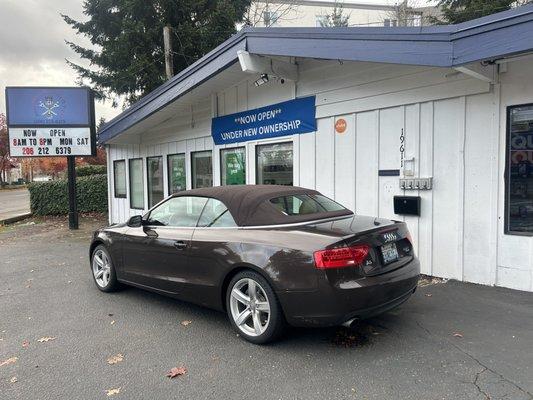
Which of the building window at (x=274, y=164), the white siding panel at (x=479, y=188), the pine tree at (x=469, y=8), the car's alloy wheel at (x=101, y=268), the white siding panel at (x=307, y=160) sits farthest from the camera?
the pine tree at (x=469, y=8)

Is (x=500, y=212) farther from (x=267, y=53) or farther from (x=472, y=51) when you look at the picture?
(x=267, y=53)

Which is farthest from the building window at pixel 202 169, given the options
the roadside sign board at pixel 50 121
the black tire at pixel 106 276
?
the black tire at pixel 106 276

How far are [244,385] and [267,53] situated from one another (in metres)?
5.20

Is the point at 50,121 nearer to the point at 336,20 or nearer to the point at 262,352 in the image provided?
the point at 262,352

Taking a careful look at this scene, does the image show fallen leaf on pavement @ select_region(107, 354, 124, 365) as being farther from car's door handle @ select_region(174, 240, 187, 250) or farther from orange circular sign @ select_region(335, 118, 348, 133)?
orange circular sign @ select_region(335, 118, 348, 133)

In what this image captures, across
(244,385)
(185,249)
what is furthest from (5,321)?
(244,385)

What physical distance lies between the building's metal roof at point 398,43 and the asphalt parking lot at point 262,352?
2.78 m

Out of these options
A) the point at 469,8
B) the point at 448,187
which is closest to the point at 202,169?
the point at 448,187

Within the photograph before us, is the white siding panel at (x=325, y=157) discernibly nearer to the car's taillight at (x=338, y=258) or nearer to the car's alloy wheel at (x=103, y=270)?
the car's alloy wheel at (x=103, y=270)

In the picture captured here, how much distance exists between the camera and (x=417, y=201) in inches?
252

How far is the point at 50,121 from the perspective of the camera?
12977mm

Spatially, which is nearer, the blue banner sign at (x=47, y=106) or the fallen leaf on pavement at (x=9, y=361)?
the fallen leaf on pavement at (x=9, y=361)

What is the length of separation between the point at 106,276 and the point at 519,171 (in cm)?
546

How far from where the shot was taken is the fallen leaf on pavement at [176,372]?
11.7ft
